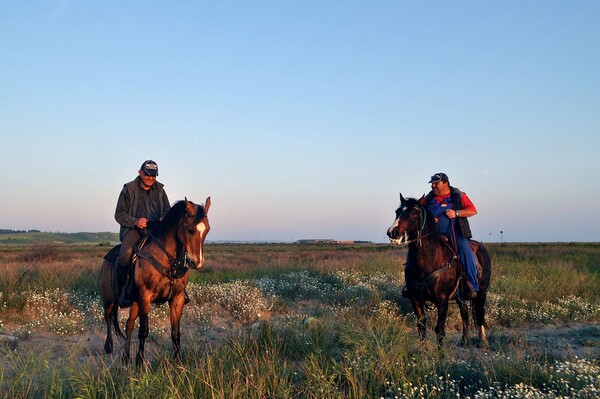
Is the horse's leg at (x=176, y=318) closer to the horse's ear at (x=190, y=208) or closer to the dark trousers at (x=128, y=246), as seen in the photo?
the dark trousers at (x=128, y=246)

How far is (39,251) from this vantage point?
28469 millimetres

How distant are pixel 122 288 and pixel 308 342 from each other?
2.89 m

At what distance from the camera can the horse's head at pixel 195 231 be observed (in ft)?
21.1

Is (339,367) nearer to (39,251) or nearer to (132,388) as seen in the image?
(132,388)

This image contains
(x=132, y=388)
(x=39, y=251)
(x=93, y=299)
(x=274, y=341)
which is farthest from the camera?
(x=39, y=251)

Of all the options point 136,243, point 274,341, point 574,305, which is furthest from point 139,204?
point 574,305

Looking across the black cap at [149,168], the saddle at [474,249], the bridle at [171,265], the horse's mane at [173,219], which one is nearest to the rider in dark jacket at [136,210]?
the black cap at [149,168]

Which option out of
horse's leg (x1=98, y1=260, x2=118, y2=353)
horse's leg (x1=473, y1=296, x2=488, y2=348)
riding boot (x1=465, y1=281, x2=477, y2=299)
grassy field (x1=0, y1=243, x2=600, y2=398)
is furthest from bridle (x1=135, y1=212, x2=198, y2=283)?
horse's leg (x1=473, y1=296, x2=488, y2=348)

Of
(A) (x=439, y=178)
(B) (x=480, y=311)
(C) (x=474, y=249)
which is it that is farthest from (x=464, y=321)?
(A) (x=439, y=178)

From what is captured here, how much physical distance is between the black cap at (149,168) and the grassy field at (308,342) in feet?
8.24

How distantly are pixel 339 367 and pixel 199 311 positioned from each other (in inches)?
241

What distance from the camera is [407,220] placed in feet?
24.9

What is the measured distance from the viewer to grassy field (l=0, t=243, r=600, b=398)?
15.7 ft

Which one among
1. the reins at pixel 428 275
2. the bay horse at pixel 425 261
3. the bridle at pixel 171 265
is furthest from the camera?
the reins at pixel 428 275
